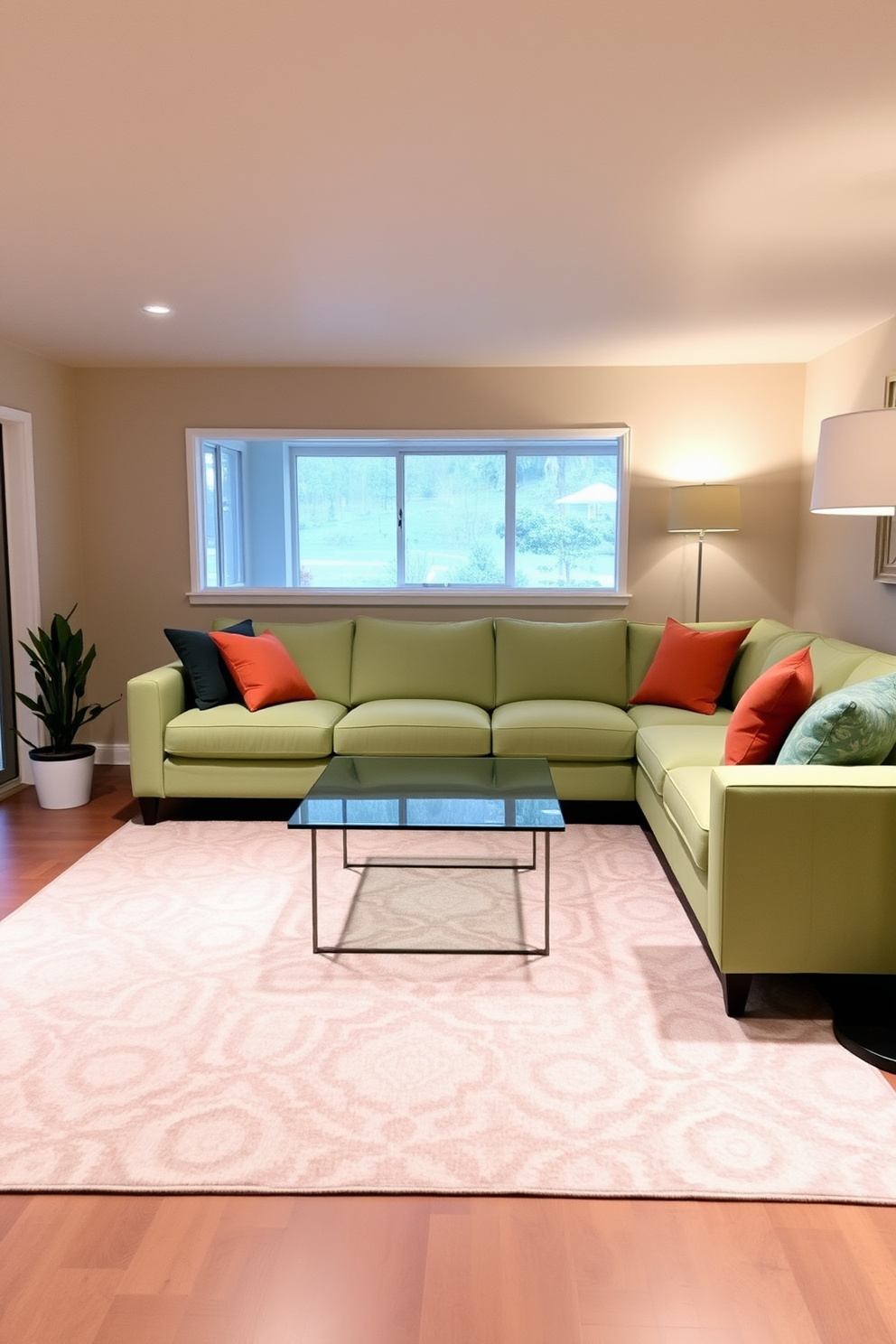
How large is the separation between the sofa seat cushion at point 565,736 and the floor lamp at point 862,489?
5.80 feet

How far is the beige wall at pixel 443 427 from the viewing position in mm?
5383

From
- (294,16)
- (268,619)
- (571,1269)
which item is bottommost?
(571,1269)

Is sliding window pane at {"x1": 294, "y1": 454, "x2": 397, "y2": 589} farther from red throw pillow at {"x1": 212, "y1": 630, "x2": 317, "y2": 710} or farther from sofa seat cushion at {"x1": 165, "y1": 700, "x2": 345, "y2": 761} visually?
sofa seat cushion at {"x1": 165, "y1": 700, "x2": 345, "y2": 761}

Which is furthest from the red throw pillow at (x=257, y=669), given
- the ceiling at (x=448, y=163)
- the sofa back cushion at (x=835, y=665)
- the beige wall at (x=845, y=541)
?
the beige wall at (x=845, y=541)

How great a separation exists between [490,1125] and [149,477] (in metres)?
4.42

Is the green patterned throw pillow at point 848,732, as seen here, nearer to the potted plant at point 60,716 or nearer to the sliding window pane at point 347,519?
the potted plant at point 60,716

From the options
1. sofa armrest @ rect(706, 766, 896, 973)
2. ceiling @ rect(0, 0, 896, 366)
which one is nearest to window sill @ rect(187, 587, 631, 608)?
ceiling @ rect(0, 0, 896, 366)

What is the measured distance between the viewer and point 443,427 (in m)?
5.47

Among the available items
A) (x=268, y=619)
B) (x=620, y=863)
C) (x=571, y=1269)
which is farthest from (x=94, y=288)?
(x=571, y=1269)

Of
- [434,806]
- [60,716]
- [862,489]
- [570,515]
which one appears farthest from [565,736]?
[570,515]

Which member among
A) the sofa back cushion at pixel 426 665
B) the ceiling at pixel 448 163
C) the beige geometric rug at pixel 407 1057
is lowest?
the beige geometric rug at pixel 407 1057

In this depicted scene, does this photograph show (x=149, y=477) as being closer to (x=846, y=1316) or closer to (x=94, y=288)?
(x=94, y=288)

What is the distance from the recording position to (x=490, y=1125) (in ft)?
7.02

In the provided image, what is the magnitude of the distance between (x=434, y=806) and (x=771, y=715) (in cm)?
112
